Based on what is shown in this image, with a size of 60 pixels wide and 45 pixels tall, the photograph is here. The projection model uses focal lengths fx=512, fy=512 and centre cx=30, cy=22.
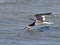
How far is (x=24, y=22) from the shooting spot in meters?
22.2

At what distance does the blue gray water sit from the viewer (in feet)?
59.1

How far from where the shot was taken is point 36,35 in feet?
62.1

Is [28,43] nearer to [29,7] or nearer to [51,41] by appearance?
[51,41]

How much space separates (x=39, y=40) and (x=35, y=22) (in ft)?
9.17

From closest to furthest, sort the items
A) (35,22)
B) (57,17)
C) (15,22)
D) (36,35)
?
1. (36,35)
2. (35,22)
3. (15,22)
4. (57,17)

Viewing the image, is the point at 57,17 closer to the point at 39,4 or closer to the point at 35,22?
the point at 35,22

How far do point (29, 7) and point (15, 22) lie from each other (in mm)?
5546

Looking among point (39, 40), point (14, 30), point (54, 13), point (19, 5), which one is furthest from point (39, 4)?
point (39, 40)

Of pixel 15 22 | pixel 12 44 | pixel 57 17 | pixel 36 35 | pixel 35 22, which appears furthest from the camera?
pixel 57 17

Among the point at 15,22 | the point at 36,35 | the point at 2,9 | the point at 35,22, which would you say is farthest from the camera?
the point at 2,9

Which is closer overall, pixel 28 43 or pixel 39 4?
pixel 28 43

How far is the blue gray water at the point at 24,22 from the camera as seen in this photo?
18000mm

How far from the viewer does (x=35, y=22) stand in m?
20.8

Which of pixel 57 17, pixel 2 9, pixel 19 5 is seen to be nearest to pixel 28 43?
pixel 57 17
